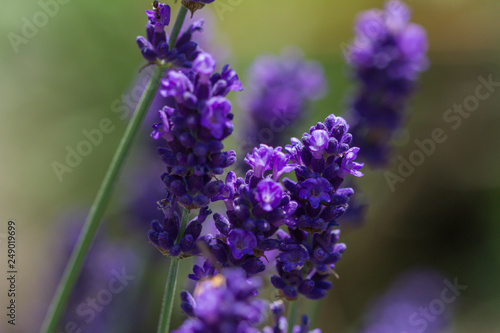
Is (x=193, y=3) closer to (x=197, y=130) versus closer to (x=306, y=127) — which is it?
(x=197, y=130)

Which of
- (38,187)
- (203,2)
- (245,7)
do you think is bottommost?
(203,2)

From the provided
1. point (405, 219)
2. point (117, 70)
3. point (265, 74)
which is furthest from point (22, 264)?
point (405, 219)

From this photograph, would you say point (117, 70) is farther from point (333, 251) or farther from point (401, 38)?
point (333, 251)

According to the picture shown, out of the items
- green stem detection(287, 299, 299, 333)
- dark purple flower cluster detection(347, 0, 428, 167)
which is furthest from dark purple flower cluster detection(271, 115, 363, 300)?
dark purple flower cluster detection(347, 0, 428, 167)

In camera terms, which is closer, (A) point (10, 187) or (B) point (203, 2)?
(B) point (203, 2)
